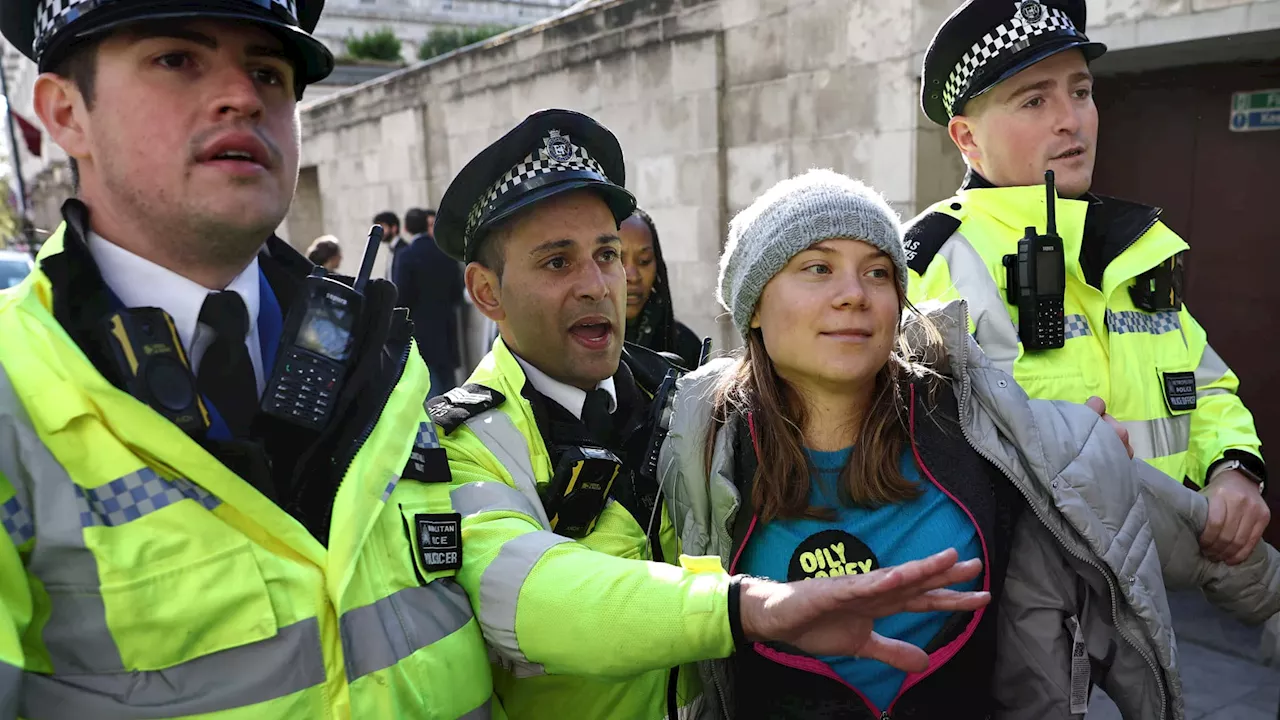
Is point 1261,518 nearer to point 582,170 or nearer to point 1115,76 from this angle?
point 582,170

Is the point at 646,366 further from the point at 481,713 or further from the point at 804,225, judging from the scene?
the point at 481,713

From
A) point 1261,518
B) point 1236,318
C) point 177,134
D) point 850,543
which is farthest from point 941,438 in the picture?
point 1236,318

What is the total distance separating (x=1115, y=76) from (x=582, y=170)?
11.9ft

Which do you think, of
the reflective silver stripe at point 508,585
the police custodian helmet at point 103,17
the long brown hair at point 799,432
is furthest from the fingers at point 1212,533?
the police custodian helmet at point 103,17

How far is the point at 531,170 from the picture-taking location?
190cm

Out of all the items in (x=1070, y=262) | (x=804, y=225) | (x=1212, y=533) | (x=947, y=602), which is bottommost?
(x=1212, y=533)

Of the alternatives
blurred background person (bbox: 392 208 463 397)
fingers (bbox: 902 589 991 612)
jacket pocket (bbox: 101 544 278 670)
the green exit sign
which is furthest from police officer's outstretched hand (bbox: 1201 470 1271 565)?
blurred background person (bbox: 392 208 463 397)

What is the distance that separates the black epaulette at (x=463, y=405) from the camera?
5.60ft

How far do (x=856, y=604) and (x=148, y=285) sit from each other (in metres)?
1.24

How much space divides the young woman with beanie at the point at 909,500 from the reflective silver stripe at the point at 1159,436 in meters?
0.35

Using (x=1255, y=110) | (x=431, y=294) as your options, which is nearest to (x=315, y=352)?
(x=1255, y=110)

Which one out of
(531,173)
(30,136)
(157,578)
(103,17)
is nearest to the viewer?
(157,578)

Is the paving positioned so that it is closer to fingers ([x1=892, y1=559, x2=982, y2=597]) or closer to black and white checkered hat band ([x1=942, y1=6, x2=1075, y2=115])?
black and white checkered hat band ([x1=942, y1=6, x2=1075, y2=115])

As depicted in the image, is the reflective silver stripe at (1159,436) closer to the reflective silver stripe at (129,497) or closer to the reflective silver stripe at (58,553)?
the reflective silver stripe at (129,497)
